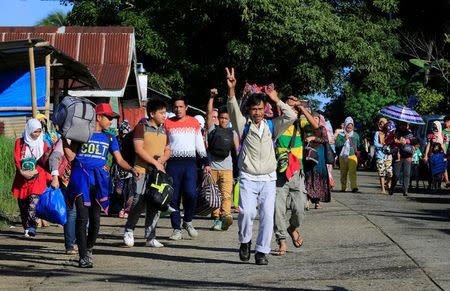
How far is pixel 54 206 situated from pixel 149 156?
4.55 ft

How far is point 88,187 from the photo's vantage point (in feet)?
35.1

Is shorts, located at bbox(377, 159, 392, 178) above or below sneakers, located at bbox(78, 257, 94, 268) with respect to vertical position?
above

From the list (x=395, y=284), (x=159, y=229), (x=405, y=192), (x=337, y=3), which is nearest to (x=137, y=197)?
(x=159, y=229)

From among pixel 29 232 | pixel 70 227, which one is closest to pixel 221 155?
pixel 29 232

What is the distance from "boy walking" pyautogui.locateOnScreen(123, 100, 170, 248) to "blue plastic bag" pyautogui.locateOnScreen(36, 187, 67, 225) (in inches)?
41.3

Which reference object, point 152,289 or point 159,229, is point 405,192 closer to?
point 159,229

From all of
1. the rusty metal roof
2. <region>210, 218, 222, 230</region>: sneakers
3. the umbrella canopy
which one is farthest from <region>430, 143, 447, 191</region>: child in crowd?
<region>210, 218, 222, 230</region>: sneakers

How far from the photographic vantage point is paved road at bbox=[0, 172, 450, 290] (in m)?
9.37

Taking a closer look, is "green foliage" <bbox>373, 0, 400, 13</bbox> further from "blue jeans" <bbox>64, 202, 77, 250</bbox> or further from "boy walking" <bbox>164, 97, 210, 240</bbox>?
"blue jeans" <bbox>64, 202, 77, 250</bbox>

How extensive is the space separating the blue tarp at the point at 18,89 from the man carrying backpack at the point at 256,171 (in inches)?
348

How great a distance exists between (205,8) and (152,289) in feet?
102

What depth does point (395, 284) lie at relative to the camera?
9070 millimetres

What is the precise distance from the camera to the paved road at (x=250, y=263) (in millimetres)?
9367

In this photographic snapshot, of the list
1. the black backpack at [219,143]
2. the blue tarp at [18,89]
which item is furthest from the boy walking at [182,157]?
the blue tarp at [18,89]
